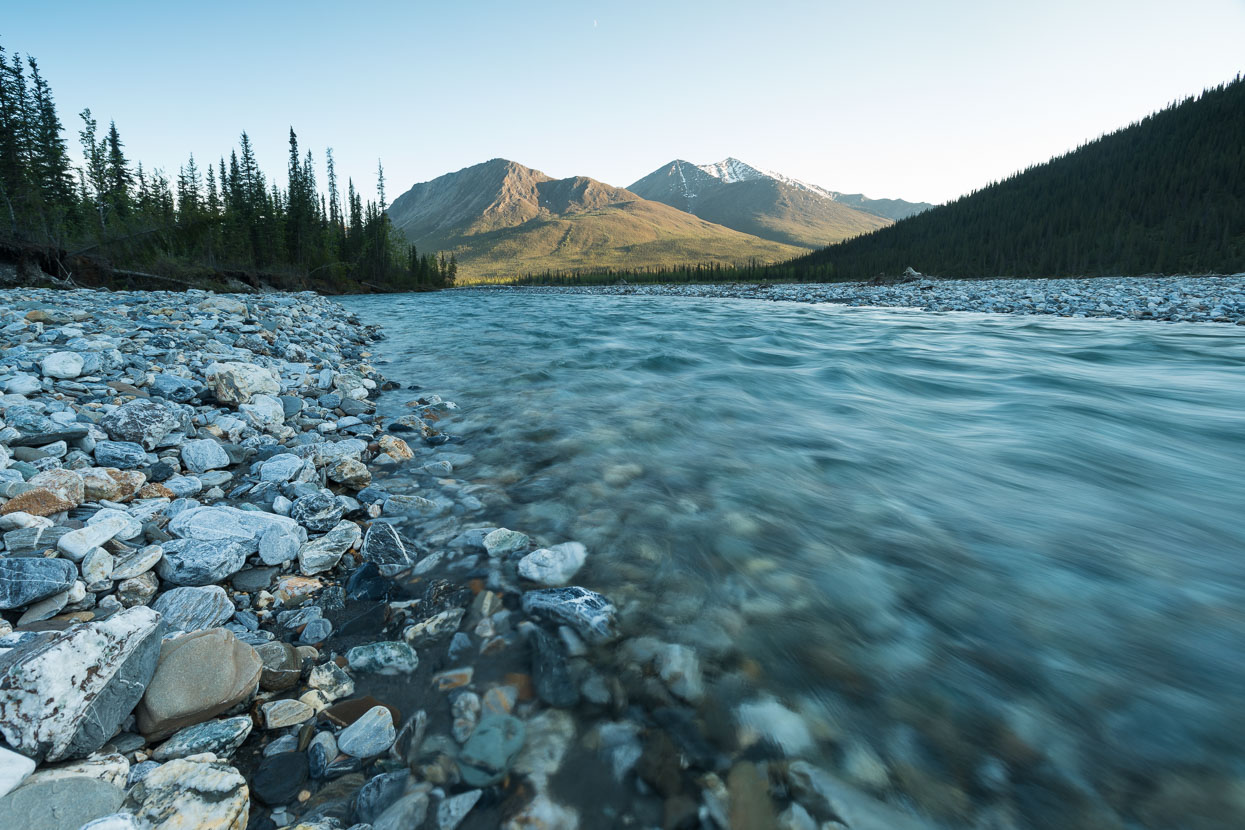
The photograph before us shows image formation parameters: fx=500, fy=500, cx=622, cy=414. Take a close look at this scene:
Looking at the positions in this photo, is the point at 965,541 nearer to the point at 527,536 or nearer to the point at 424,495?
the point at 527,536

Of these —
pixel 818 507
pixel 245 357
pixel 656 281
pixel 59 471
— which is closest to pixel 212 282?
pixel 245 357

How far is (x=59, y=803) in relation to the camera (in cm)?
132

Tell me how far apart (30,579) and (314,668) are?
1255 mm

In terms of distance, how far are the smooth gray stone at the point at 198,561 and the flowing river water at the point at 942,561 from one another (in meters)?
1.46

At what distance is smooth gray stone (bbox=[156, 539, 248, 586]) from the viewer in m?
2.47

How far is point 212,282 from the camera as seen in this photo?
83.9 feet

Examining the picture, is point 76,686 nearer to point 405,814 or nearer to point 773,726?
point 405,814

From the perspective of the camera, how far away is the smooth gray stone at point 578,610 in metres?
2.39

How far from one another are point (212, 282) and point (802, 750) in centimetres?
3310

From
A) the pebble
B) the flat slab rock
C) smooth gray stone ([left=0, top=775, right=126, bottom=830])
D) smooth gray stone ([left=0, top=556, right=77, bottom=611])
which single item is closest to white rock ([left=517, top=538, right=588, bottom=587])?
the pebble

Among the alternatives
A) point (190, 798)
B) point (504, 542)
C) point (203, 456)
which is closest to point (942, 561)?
point (504, 542)

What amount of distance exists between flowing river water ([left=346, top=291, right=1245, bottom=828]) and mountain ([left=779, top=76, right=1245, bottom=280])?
32.0m

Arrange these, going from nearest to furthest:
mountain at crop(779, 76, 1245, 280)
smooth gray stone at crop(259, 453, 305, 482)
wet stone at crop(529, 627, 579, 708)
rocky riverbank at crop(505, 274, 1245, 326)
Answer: wet stone at crop(529, 627, 579, 708) < smooth gray stone at crop(259, 453, 305, 482) < rocky riverbank at crop(505, 274, 1245, 326) < mountain at crop(779, 76, 1245, 280)

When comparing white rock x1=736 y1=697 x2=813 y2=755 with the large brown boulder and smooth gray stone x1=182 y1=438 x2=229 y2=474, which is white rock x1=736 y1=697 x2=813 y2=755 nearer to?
the large brown boulder
